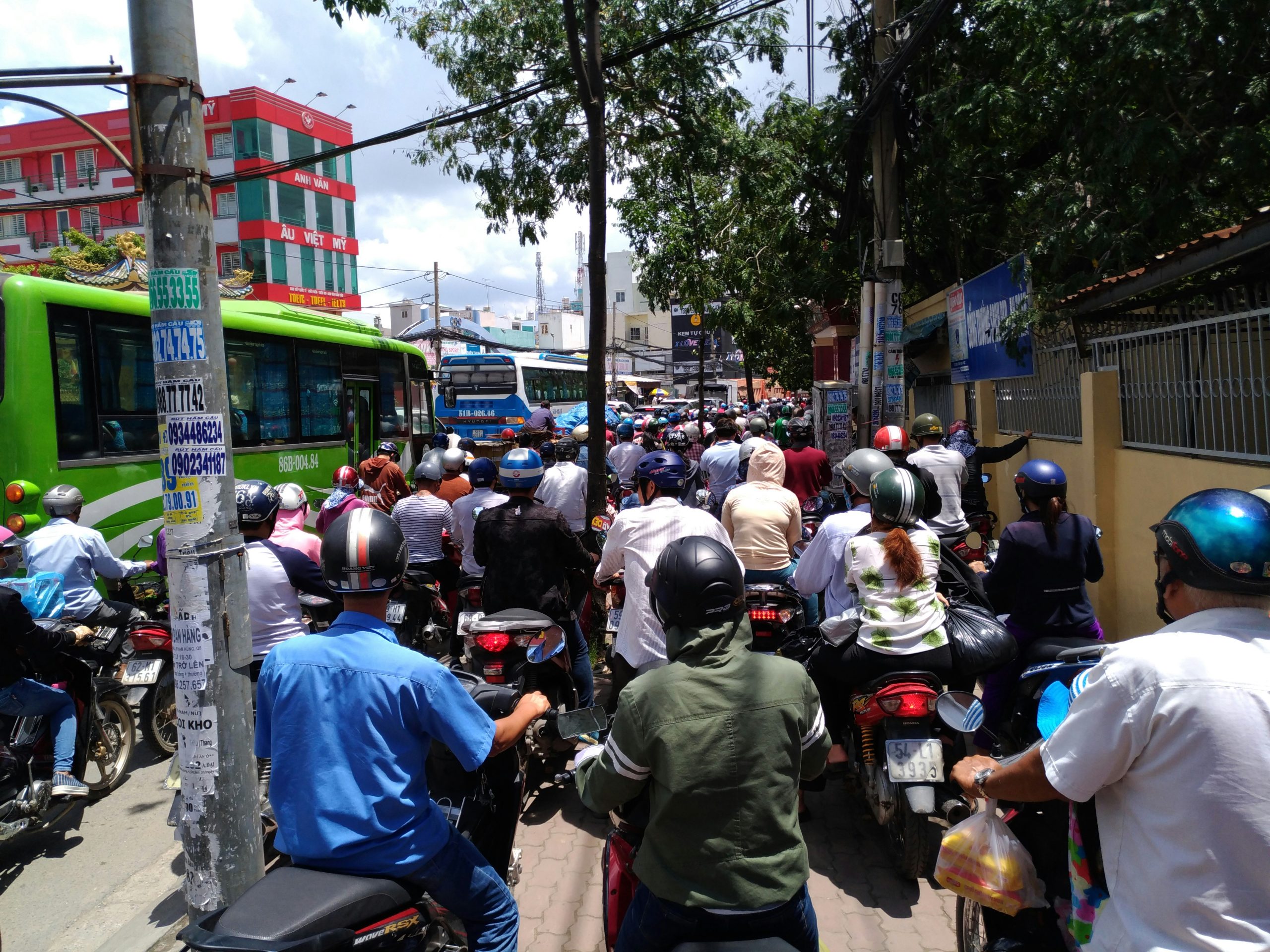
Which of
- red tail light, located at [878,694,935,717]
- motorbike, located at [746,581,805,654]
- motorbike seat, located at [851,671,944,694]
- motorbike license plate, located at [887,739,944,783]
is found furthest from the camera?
motorbike, located at [746,581,805,654]

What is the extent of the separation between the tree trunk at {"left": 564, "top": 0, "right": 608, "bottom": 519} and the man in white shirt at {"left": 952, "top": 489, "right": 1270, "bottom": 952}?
570 centimetres

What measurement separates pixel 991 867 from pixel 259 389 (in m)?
10.2

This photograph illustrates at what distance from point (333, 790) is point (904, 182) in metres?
11.3

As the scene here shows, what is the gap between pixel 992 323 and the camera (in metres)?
10.0

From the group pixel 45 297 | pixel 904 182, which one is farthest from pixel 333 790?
pixel 904 182

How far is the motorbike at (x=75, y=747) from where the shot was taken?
4.18 metres

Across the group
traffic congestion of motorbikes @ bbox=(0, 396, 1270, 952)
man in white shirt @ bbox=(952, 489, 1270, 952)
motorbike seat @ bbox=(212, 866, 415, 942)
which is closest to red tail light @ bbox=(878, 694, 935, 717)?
traffic congestion of motorbikes @ bbox=(0, 396, 1270, 952)

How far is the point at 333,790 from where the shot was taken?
89.2 inches

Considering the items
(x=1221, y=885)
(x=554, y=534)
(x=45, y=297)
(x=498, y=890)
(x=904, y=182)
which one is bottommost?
(x=498, y=890)

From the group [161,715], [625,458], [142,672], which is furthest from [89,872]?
[625,458]

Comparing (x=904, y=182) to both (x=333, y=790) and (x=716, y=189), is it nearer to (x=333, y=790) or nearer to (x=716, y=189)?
(x=716, y=189)

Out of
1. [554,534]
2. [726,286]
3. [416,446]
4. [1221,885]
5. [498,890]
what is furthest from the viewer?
[416,446]

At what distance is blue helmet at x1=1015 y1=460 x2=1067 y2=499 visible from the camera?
14.0ft

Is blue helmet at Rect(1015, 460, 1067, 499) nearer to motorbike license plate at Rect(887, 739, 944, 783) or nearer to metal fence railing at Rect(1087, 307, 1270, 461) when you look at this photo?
motorbike license plate at Rect(887, 739, 944, 783)
